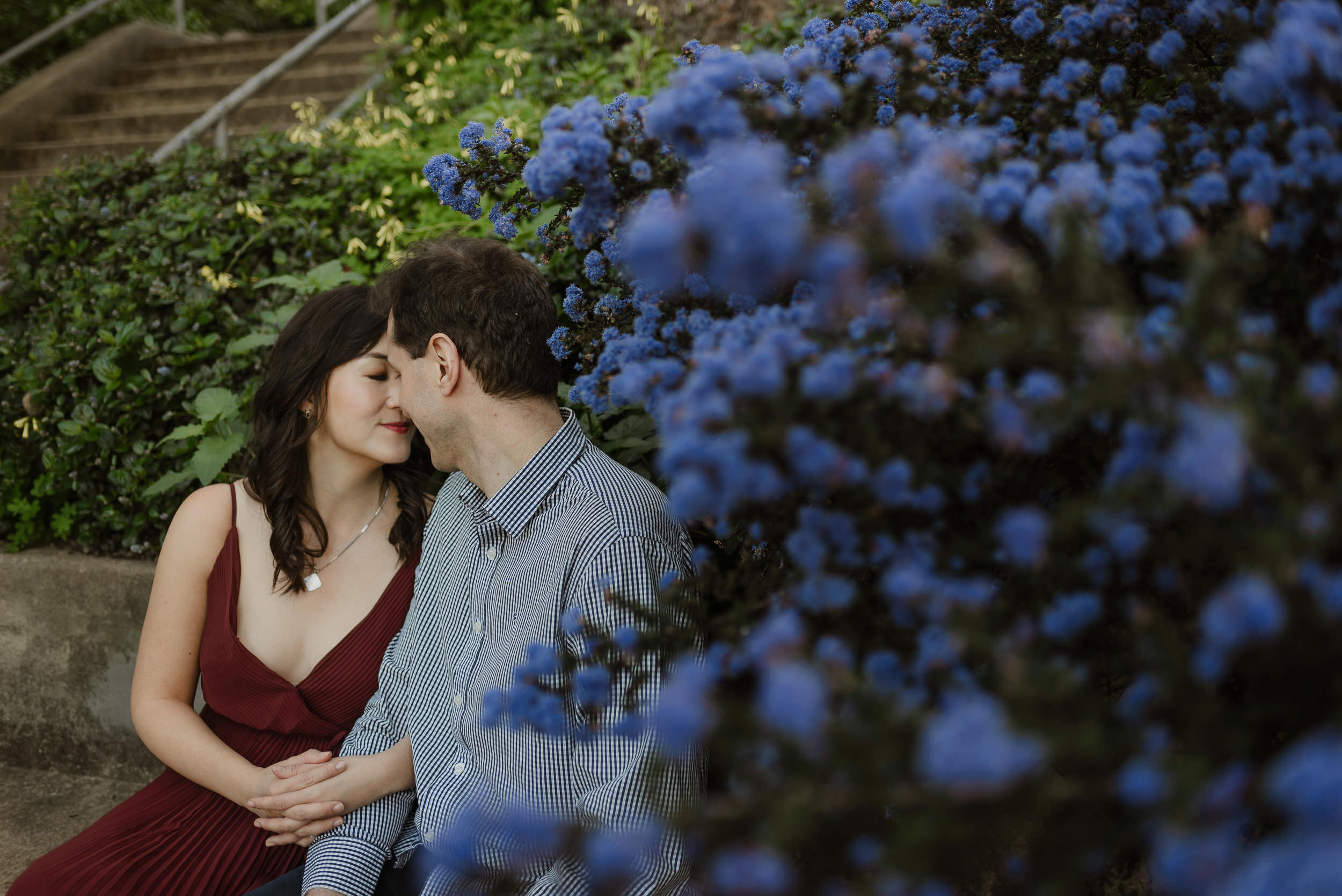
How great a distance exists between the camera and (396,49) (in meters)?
6.37

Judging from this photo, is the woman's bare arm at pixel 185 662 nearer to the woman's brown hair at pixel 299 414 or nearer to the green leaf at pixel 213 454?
the woman's brown hair at pixel 299 414

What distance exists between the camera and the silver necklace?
2.56 m

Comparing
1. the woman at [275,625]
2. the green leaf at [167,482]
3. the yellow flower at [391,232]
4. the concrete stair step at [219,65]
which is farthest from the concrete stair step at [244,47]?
the woman at [275,625]

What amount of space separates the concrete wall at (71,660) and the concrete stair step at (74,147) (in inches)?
160

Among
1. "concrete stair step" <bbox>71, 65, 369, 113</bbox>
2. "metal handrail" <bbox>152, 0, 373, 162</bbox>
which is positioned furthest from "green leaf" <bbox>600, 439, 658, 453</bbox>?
"concrete stair step" <bbox>71, 65, 369, 113</bbox>

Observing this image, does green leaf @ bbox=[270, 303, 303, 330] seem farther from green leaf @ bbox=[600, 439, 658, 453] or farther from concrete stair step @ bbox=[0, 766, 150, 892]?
concrete stair step @ bbox=[0, 766, 150, 892]

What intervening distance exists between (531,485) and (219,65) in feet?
25.7

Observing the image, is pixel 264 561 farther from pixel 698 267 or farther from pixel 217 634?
pixel 698 267

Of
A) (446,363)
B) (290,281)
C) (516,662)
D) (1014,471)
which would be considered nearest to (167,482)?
(290,281)

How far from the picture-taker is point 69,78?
748 centimetres

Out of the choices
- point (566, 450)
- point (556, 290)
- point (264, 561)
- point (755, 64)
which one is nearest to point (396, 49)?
point (556, 290)

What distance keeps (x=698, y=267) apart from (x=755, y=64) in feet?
1.21

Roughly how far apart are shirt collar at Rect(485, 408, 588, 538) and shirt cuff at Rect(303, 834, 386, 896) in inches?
33.0

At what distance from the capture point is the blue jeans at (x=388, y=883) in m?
2.09
